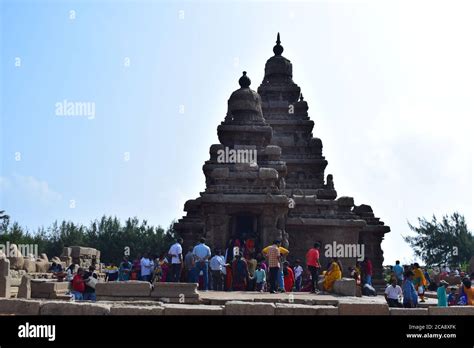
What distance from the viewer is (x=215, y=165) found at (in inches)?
1289

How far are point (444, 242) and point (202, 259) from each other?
44.8 metres

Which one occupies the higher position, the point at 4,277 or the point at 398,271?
the point at 4,277

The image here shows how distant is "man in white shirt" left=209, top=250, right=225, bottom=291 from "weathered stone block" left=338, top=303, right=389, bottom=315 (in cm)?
854

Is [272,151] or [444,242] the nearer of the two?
[272,151]

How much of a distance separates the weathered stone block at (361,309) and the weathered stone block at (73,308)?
4262 millimetres

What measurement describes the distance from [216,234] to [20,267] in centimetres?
713

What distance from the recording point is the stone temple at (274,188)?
26781mm

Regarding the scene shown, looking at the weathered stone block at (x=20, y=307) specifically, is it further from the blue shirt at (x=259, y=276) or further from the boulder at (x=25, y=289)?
the blue shirt at (x=259, y=276)

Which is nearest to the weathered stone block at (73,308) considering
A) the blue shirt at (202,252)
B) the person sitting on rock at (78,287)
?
the person sitting on rock at (78,287)

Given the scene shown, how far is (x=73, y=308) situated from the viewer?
12.7m

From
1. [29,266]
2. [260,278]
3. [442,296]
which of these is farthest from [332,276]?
[29,266]

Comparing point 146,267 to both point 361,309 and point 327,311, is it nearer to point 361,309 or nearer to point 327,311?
point 327,311

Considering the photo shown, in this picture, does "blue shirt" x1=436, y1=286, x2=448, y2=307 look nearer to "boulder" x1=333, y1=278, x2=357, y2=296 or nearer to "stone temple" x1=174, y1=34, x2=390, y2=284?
"boulder" x1=333, y1=278, x2=357, y2=296
